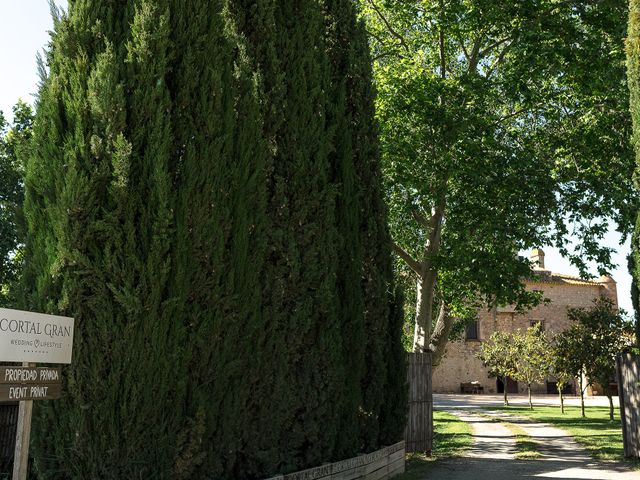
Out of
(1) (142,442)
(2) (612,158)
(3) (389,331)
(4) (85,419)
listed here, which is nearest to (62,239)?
(4) (85,419)

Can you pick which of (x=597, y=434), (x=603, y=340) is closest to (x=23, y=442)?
(x=597, y=434)

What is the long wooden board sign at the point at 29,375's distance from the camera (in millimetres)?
4219

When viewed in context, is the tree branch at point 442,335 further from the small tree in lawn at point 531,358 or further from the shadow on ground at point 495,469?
the small tree in lawn at point 531,358

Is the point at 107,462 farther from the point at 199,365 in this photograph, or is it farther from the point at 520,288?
the point at 520,288

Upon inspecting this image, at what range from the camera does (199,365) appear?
5.48m

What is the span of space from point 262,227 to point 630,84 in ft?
21.2

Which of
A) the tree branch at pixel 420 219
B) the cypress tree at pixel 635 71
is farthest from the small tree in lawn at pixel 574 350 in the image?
the cypress tree at pixel 635 71

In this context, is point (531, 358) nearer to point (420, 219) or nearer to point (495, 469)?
point (420, 219)

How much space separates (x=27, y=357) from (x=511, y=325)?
5140 cm

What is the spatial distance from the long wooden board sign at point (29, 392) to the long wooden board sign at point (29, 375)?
3 cm

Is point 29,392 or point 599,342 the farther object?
point 599,342

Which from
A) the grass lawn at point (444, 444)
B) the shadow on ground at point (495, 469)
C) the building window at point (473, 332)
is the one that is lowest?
the grass lawn at point (444, 444)

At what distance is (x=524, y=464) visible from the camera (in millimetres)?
11781

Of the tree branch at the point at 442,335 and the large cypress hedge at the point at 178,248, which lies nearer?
the large cypress hedge at the point at 178,248
